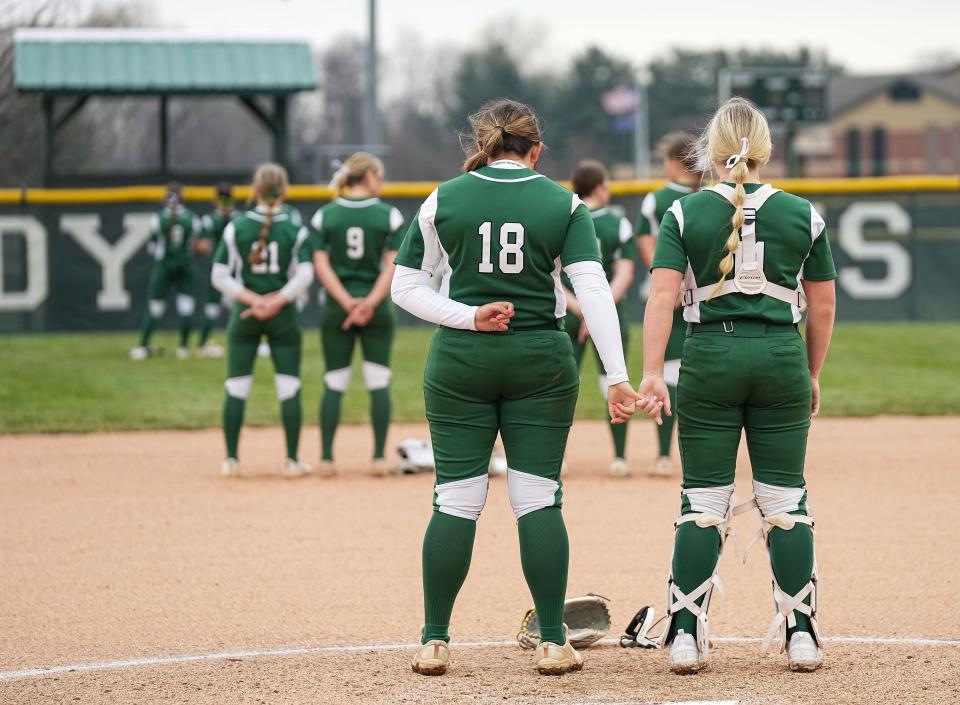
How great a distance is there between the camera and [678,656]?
476 cm

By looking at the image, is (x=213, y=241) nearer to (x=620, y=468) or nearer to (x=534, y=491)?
(x=620, y=468)

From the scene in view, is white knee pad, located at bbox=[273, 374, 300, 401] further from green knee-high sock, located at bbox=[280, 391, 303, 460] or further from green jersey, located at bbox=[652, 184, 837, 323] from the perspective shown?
green jersey, located at bbox=[652, 184, 837, 323]

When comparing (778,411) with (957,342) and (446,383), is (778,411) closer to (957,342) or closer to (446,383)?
(446,383)

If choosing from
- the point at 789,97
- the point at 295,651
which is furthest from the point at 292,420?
the point at 789,97

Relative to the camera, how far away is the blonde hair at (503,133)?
486cm

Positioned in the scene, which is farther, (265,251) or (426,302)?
(265,251)

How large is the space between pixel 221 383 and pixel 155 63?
11.2 meters

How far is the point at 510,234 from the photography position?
15.6ft

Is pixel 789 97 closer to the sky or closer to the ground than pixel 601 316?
closer to the sky

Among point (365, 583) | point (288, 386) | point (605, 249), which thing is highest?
point (605, 249)

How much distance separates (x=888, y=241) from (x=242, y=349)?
1283 cm

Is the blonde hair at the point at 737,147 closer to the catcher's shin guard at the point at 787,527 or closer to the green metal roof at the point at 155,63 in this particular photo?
the catcher's shin guard at the point at 787,527

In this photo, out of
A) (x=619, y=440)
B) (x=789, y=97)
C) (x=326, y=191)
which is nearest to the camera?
(x=619, y=440)

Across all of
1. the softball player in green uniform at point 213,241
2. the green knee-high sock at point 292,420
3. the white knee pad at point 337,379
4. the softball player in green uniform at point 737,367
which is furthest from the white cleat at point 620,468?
the softball player in green uniform at point 213,241
